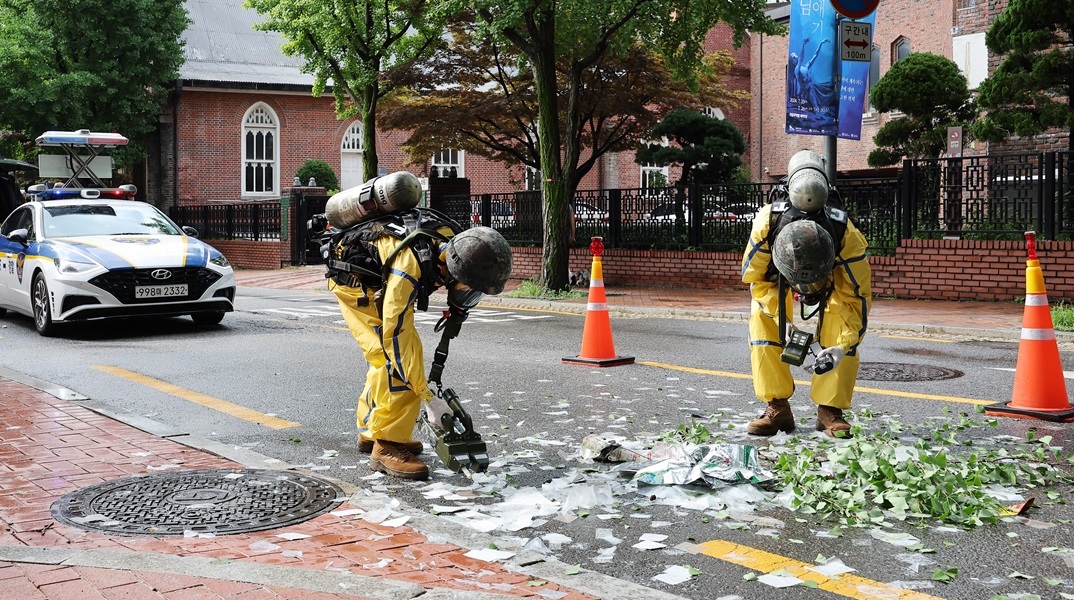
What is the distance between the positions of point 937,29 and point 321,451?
37547mm

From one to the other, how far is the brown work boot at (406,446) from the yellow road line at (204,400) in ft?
3.34

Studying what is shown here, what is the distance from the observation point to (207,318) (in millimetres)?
13562

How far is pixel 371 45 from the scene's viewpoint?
78.2ft

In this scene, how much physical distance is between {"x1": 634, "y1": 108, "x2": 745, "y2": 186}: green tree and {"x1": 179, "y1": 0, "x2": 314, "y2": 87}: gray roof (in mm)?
18902

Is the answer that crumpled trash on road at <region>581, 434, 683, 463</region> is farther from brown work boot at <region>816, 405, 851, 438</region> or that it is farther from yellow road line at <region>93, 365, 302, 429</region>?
yellow road line at <region>93, 365, 302, 429</region>

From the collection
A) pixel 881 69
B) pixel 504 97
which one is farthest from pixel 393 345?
pixel 881 69

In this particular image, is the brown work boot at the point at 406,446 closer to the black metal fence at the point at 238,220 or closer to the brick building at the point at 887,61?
the brick building at the point at 887,61

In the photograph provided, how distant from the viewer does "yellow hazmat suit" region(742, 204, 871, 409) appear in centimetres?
606

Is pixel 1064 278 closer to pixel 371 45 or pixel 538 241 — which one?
pixel 538 241

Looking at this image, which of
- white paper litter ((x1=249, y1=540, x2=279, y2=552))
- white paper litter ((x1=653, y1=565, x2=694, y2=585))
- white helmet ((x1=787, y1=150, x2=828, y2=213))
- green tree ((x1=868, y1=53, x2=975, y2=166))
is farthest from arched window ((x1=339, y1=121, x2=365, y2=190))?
white paper litter ((x1=653, y1=565, x2=694, y2=585))

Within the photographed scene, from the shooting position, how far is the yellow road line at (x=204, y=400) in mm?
7074

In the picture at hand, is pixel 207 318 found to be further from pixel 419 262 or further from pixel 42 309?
pixel 419 262

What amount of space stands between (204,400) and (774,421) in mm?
4089

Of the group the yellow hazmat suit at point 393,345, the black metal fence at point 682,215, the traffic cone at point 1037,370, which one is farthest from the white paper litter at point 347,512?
the black metal fence at point 682,215
